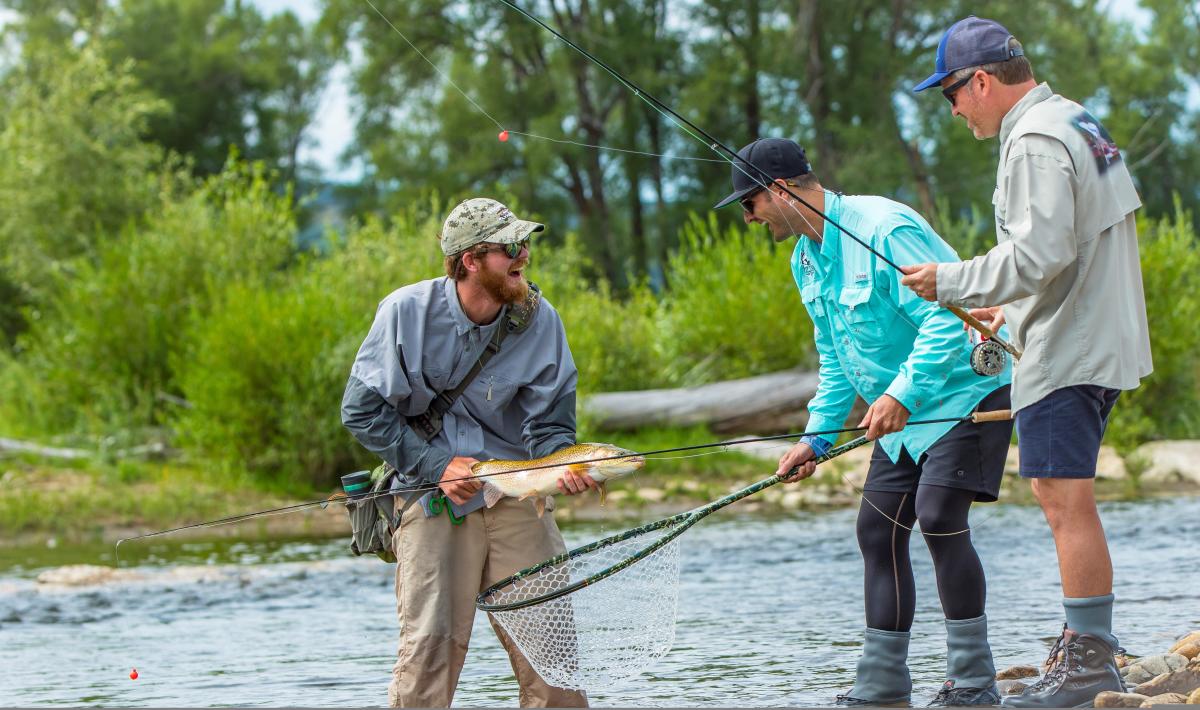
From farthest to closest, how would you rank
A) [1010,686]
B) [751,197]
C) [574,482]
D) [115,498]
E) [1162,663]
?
[115,498], [1010,686], [1162,663], [751,197], [574,482]

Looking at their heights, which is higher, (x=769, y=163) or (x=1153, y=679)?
(x=769, y=163)

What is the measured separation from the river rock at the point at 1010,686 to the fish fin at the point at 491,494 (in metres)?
2.04

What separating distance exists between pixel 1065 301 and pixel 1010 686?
1914 mm

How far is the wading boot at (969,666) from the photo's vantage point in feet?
15.9

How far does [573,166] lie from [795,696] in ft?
113

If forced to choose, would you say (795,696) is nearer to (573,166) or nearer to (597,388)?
(597,388)

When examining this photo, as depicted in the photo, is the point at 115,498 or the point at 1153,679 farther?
the point at 115,498

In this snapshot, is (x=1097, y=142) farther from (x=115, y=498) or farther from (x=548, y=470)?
(x=115, y=498)

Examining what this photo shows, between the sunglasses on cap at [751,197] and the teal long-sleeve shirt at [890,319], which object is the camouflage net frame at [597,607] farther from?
the sunglasses on cap at [751,197]

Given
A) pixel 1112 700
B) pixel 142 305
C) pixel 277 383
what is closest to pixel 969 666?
pixel 1112 700

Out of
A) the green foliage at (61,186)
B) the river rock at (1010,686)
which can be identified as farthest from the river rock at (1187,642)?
the green foliage at (61,186)

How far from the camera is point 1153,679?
204 inches

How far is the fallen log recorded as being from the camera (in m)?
17.6

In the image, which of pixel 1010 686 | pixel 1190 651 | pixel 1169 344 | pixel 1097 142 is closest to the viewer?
pixel 1097 142
